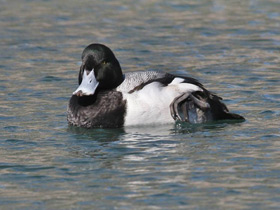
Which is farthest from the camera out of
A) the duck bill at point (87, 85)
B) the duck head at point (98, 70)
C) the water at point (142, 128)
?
the duck head at point (98, 70)

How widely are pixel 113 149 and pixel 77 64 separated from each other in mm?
5361

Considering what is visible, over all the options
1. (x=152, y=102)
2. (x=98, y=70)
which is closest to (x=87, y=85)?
(x=98, y=70)

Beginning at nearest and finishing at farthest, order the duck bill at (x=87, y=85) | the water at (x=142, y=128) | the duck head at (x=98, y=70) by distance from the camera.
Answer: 1. the water at (x=142, y=128)
2. the duck bill at (x=87, y=85)
3. the duck head at (x=98, y=70)

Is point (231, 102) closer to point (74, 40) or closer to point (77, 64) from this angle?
point (77, 64)

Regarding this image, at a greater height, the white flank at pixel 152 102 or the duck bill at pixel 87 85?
the duck bill at pixel 87 85

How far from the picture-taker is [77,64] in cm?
1467

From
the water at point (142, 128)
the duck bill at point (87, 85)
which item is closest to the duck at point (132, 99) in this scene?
the duck bill at point (87, 85)

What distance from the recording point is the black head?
1066 cm

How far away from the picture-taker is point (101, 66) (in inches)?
424

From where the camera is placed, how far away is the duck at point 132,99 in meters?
10.5

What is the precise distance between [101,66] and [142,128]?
938 mm

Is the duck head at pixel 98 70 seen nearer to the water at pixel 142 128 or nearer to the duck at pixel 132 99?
the duck at pixel 132 99

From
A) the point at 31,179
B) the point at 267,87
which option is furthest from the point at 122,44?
the point at 31,179

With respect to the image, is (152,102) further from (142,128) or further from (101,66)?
(101,66)
